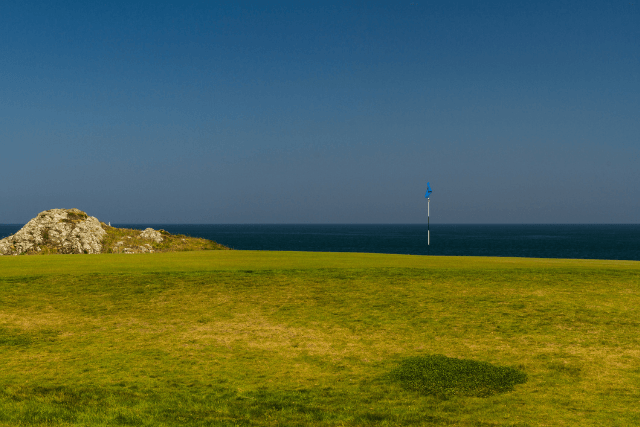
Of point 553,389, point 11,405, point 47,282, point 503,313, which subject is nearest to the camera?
point 11,405

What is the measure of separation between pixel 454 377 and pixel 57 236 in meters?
53.1

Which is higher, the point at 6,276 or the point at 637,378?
the point at 6,276

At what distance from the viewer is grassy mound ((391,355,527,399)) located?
26.9 feet

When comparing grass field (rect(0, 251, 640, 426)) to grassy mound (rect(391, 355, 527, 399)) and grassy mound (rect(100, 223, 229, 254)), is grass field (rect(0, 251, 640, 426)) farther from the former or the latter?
grassy mound (rect(100, 223, 229, 254))

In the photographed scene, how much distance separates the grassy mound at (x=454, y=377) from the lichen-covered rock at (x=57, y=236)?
48.7m

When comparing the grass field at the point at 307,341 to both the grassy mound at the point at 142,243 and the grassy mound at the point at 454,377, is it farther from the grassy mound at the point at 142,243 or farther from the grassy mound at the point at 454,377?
the grassy mound at the point at 142,243

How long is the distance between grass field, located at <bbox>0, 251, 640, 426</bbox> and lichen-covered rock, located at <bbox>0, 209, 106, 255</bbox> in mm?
33847

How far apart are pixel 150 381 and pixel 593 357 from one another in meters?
9.21

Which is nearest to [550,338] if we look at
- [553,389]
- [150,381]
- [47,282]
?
[553,389]

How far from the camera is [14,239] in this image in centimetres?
4947

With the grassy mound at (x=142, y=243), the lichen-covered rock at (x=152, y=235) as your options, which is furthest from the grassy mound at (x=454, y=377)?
the lichen-covered rock at (x=152, y=235)

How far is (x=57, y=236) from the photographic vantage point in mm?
51125

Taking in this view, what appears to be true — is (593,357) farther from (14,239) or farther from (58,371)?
(14,239)

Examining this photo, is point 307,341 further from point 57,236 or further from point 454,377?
point 57,236
